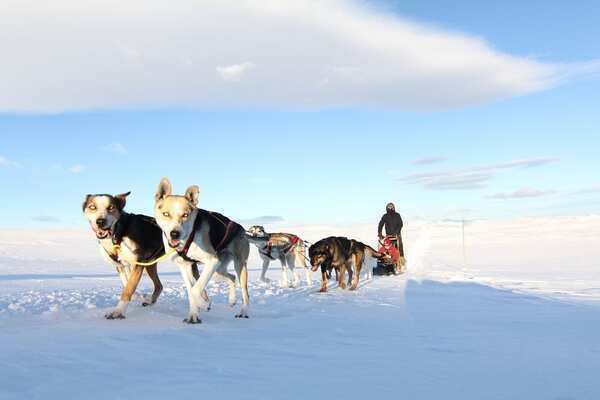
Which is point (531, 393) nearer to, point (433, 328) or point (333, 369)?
point (333, 369)

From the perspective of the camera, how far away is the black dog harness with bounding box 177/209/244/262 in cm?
588

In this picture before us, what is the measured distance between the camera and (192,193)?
5.96m

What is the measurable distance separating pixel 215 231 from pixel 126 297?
133 cm

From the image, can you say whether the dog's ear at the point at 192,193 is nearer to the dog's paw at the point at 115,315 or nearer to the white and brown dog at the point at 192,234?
the white and brown dog at the point at 192,234

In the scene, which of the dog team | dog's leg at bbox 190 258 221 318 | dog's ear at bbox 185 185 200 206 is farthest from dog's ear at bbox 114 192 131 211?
dog's leg at bbox 190 258 221 318

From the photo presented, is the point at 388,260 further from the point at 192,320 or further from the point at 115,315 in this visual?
the point at 115,315

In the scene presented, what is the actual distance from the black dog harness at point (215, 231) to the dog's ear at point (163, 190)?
0.46m

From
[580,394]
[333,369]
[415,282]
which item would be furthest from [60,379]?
[415,282]

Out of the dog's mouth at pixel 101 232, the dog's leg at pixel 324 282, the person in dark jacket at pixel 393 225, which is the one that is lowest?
the dog's leg at pixel 324 282

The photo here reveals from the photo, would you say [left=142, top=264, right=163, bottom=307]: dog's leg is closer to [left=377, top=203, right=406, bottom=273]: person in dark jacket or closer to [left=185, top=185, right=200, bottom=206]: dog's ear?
[left=185, top=185, right=200, bottom=206]: dog's ear

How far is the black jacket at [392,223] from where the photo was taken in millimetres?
16938

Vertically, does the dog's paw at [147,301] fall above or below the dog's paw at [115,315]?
above

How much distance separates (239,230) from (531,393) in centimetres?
455

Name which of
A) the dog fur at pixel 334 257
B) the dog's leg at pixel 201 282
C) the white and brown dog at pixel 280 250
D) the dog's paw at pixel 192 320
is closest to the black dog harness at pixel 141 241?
the dog's leg at pixel 201 282
